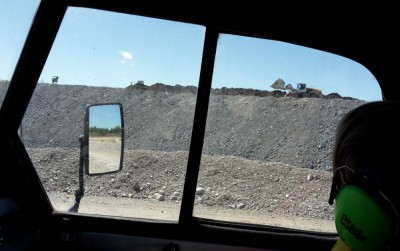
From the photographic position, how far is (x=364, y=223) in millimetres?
1113

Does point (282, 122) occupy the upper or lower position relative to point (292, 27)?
lower

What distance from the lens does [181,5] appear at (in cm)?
216

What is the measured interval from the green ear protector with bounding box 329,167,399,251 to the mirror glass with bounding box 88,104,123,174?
1447mm

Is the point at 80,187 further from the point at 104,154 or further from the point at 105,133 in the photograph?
the point at 105,133

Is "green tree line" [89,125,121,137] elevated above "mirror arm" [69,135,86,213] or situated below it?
above

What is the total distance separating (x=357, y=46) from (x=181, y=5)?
0.96 metres

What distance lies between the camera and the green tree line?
91.0 inches

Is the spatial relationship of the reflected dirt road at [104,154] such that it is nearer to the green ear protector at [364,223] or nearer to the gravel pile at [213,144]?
the gravel pile at [213,144]

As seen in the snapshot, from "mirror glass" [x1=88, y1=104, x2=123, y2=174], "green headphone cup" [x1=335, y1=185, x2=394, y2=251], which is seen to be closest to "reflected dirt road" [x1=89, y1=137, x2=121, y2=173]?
"mirror glass" [x1=88, y1=104, x2=123, y2=174]

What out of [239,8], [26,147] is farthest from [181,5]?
[26,147]

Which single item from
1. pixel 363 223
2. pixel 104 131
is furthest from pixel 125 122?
pixel 363 223

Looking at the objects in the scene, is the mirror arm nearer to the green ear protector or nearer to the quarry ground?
the quarry ground

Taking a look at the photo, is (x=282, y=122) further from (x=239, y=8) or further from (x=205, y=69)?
(x=239, y=8)

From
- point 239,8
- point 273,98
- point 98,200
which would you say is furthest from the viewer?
point 98,200
